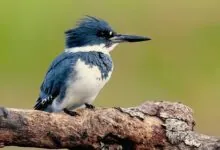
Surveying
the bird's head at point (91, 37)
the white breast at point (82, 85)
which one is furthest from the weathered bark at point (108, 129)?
the bird's head at point (91, 37)

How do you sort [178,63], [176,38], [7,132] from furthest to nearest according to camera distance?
1. [176,38]
2. [178,63]
3. [7,132]

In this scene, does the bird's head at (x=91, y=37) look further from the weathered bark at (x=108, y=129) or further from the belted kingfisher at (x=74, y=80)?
the weathered bark at (x=108, y=129)

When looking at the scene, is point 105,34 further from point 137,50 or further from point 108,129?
point 137,50

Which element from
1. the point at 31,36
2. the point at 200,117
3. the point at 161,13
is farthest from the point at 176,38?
the point at 200,117

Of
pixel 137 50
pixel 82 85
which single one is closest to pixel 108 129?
pixel 82 85

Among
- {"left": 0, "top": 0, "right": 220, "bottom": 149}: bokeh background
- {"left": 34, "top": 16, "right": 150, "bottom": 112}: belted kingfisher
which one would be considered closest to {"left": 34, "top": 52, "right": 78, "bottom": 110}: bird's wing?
{"left": 34, "top": 16, "right": 150, "bottom": 112}: belted kingfisher

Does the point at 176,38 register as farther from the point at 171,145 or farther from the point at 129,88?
the point at 171,145
